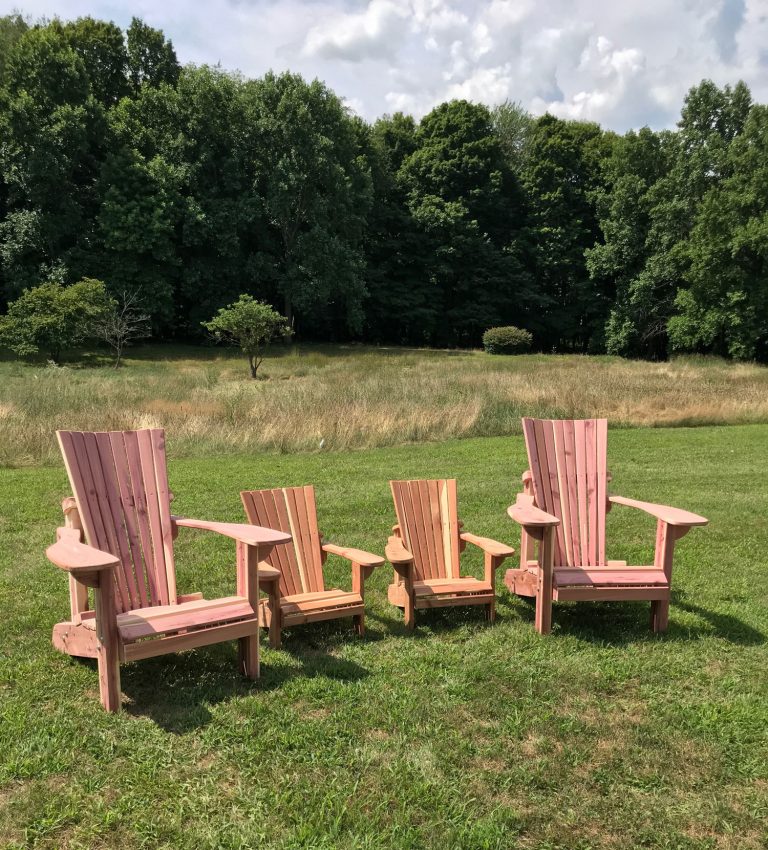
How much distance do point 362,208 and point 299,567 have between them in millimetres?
35165

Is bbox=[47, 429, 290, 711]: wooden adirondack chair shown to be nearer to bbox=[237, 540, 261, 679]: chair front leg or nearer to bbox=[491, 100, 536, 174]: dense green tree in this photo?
bbox=[237, 540, 261, 679]: chair front leg

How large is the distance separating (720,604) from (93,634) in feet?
12.5

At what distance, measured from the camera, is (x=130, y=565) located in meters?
3.50

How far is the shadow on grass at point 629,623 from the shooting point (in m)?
3.80

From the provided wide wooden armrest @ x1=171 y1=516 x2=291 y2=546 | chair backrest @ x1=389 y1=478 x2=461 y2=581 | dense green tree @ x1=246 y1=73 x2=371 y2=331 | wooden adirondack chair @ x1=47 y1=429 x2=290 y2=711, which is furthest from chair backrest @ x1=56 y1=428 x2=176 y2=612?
dense green tree @ x1=246 y1=73 x2=371 y2=331

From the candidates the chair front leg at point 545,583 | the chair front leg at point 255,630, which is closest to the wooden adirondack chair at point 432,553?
the chair front leg at point 545,583

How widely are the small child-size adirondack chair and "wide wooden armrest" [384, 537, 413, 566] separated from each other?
0.29ft

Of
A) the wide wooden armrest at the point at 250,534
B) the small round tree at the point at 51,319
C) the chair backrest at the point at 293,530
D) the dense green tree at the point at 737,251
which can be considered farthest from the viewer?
the dense green tree at the point at 737,251

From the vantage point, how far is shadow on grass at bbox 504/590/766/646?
380 cm

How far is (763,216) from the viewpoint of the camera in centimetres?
2892

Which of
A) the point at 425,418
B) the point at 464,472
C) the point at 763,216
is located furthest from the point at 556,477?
the point at 763,216

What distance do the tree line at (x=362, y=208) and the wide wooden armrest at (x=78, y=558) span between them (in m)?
29.7

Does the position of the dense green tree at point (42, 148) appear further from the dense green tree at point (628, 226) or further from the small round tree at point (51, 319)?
the dense green tree at point (628, 226)

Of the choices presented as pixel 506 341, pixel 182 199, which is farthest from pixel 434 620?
pixel 182 199
